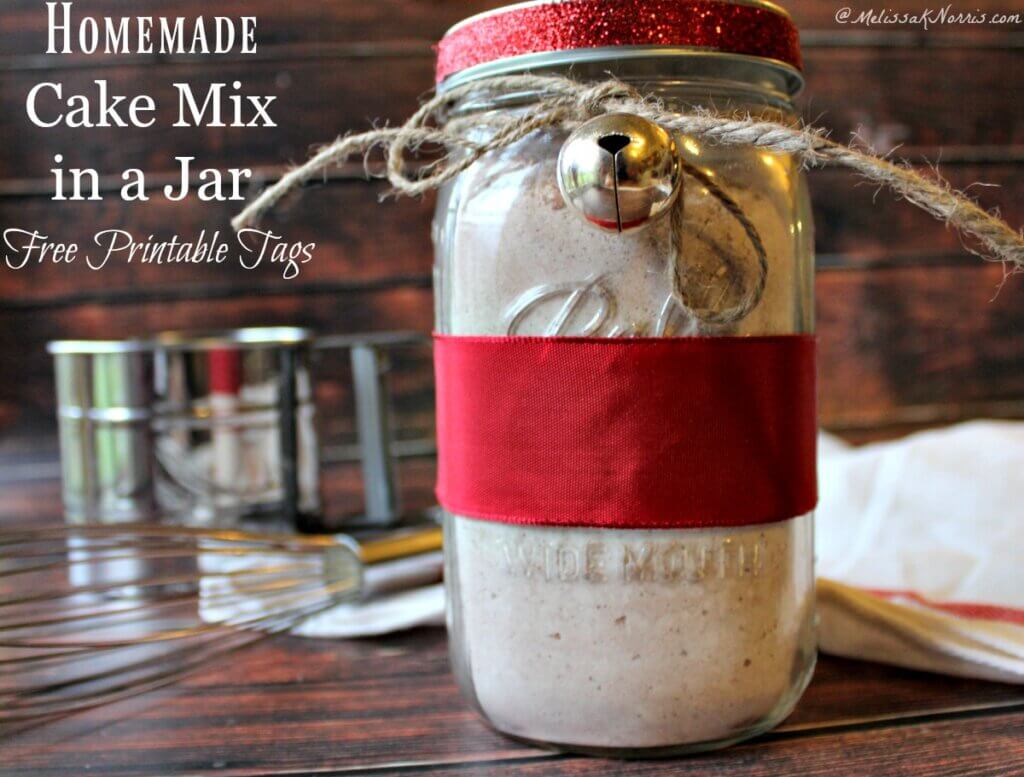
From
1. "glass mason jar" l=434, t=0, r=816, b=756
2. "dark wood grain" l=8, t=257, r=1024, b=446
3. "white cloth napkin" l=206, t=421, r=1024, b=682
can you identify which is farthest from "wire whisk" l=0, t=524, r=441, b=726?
"dark wood grain" l=8, t=257, r=1024, b=446

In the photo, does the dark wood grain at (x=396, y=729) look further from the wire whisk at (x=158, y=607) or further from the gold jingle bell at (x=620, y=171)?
the gold jingle bell at (x=620, y=171)

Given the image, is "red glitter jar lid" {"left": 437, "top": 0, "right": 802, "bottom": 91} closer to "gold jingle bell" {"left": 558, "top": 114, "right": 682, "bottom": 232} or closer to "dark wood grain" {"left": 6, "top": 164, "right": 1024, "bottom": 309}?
"gold jingle bell" {"left": 558, "top": 114, "right": 682, "bottom": 232}

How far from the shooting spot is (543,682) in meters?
0.31

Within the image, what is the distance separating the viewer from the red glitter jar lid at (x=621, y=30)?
29 cm

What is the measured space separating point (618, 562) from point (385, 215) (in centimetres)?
74

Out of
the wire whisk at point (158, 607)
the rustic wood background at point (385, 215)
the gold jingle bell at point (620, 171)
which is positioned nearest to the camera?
the gold jingle bell at point (620, 171)

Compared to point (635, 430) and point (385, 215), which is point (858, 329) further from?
point (635, 430)

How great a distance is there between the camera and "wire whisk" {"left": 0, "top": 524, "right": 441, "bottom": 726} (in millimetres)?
377

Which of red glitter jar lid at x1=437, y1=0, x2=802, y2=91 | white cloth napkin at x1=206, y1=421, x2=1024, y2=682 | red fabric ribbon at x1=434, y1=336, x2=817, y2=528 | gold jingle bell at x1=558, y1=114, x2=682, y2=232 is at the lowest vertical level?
white cloth napkin at x1=206, y1=421, x2=1024, y2=682

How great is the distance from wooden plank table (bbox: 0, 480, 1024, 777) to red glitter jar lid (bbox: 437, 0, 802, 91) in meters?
0.22

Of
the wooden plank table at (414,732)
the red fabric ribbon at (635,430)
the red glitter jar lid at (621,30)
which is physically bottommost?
the wooden plank table at (414,732)

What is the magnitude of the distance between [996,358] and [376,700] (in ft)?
2.87

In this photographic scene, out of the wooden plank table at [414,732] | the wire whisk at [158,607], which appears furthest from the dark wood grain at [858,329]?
the wooden plank table at [414,732]

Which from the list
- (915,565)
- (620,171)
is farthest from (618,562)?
(915,565)
